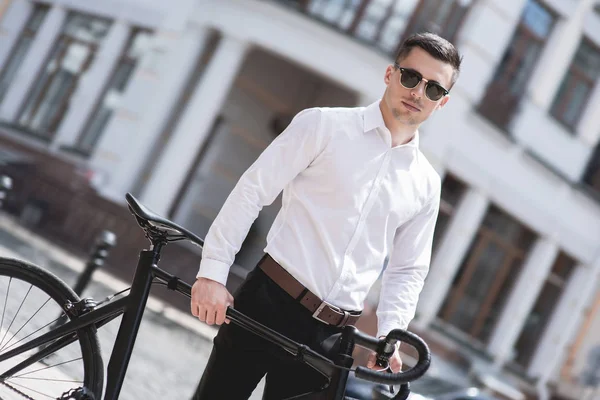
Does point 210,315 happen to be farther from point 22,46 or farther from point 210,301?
point 22,46

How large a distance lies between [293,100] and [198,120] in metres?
3.52

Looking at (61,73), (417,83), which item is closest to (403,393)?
(417,83)

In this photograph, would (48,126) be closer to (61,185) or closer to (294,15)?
(61,185)

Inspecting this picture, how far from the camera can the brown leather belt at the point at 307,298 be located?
3322 mm

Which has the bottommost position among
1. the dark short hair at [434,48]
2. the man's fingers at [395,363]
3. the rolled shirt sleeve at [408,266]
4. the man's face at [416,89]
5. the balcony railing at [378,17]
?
the man's fingers at [395,363]

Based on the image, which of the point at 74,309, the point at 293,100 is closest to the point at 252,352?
the point at 74,309

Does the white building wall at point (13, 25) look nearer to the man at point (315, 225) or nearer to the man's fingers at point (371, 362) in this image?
the man at point (315, 225)

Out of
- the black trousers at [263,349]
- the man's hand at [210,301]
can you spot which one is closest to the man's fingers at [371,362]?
the black trousers at [263,349]

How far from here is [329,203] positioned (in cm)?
338

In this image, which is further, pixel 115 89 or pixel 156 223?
pixel 115 89

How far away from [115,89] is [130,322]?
14176 mm

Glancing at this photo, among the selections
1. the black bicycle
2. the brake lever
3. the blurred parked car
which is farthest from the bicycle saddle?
the blurred parked car

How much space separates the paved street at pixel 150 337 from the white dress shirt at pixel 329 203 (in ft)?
2.32

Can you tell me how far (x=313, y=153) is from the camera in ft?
11.0
